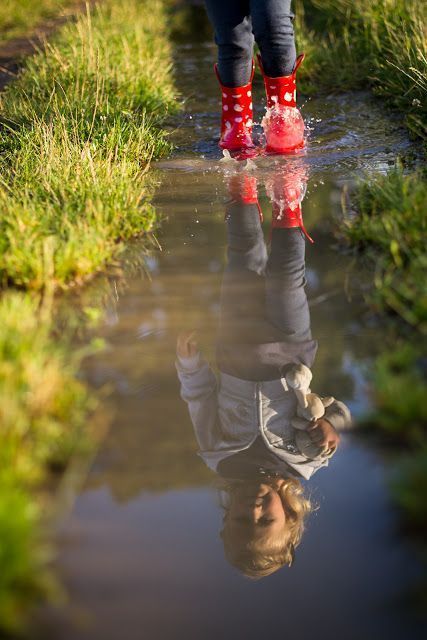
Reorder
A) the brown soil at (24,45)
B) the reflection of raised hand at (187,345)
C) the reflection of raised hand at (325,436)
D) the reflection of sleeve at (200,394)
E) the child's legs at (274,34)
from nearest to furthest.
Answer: the reflection of raised hand at (325,436) < the reflection of sleeve at (200,394) < the reflection of raised hand at (187,345) < the child's legs at (274,34) < the brown soil at (24,45)

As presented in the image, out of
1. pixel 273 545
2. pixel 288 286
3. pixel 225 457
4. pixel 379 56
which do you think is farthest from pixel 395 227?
pixel 379 56

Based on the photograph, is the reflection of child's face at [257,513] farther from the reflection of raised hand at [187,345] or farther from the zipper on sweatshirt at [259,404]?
the reflection of raised hand at [187,345]

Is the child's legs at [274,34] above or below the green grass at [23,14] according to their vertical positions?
above

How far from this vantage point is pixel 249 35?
17.2 ft

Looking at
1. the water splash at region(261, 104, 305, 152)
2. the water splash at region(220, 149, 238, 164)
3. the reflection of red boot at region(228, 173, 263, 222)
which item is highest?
the water splash at region(261, 104, 305, 152)

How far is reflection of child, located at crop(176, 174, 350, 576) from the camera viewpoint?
2.38 meters

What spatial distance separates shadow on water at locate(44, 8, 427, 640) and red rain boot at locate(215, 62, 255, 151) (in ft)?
2.14

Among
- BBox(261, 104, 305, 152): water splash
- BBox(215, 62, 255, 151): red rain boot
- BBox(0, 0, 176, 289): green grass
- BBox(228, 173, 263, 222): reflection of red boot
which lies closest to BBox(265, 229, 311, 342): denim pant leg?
BBox(228, 173, 263, 222): reflection of red boot

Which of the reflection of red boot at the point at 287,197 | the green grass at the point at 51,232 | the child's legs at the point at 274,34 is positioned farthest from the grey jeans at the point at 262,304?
the child's legs at the point at 274,34

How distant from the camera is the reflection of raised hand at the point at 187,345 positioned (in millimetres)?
3088

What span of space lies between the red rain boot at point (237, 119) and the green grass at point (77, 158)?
0.42 meters

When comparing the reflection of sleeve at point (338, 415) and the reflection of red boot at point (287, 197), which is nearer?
the reflection of sleeve at point (338, 415)

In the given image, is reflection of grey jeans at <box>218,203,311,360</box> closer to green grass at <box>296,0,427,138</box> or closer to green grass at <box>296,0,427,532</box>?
green grass at <box>296,0,427,532</box>

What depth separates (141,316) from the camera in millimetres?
3400
